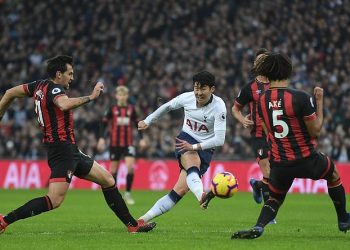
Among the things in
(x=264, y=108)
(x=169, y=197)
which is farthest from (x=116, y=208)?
(x=264, y=108)

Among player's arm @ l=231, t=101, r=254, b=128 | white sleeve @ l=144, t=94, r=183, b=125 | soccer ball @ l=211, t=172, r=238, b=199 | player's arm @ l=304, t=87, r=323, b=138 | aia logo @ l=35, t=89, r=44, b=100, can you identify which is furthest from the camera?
player's arm @ l=231, t=101, r=254, b=128

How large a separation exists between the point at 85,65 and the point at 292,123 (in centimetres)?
2115

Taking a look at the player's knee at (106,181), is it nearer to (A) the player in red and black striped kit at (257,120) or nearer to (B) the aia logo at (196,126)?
(B) the aia logo at (196,126)

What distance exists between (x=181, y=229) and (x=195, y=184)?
0.94m

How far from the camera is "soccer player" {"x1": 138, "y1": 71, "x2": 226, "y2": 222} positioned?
10.5 metres

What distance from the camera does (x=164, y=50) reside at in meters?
29.6

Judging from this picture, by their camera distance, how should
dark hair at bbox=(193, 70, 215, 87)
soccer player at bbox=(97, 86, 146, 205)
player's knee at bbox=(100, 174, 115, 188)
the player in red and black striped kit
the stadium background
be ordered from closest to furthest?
player's knee at bbox=(100, 174, 115, 188) → dark hair at bbox=(193, 70, 215, 87) → the player in red and black striped kit → soccer player at bbox=(97, 86, 146, 205) → the stadium background

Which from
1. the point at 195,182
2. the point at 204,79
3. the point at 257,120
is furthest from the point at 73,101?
the point at 257,120

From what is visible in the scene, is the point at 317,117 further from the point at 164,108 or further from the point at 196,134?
the point at 164,108

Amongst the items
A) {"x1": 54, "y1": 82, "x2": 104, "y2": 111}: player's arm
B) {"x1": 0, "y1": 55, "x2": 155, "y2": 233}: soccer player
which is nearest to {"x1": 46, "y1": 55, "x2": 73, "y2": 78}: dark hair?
{"x1": 0, "y1": 55, "x2": 155, "y2": 233}: soccer player

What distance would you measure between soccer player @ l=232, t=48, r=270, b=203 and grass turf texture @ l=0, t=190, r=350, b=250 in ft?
2.00

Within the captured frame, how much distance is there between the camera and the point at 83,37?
101 feet

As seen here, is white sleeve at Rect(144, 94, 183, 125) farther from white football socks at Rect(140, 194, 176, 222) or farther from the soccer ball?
the soccer ball

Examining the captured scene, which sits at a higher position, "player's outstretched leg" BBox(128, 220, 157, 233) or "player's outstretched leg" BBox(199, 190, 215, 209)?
"player's outstretched leg" BBox(199, 190, 215, 209)
